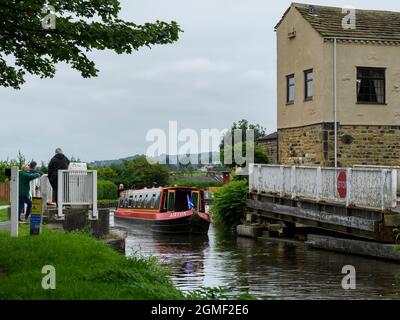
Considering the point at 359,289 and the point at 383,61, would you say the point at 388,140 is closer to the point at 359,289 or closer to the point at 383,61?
the point at 383,61

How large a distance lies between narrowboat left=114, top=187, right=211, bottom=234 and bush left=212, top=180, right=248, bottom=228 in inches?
34.2

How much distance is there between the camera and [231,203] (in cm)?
3419

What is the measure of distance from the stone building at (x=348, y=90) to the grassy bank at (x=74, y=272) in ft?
53.0

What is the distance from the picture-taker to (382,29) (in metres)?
30.7

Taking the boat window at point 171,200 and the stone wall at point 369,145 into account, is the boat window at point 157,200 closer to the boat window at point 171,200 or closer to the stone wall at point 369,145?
the boat window at point 171,200

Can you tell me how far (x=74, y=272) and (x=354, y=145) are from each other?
20.5m

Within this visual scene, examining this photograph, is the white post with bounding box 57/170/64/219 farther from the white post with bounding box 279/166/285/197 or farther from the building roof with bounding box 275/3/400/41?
the building roof with bounding box 275/3/400/41

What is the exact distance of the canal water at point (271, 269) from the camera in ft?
49.6

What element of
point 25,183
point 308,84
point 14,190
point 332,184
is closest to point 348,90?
point 308,84

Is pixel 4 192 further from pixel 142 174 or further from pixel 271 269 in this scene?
pixel 271 269

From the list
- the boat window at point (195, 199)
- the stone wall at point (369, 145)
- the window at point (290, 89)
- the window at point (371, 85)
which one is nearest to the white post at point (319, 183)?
the stone wall at point (369, 145)

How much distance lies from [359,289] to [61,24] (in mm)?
8483

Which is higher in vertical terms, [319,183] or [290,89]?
[290,89]
